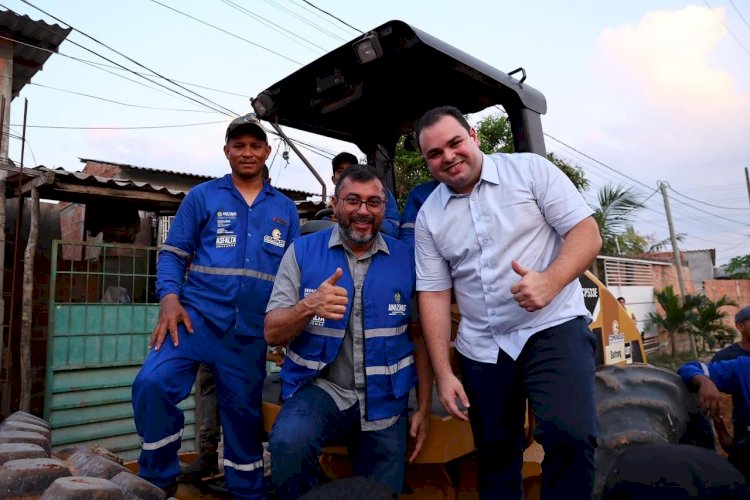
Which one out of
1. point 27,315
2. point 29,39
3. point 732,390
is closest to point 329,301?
point 732,390

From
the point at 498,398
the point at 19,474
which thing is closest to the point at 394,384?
the point at 498,398

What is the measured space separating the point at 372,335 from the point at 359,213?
0.54 meters

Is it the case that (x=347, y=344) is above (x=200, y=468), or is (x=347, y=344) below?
above

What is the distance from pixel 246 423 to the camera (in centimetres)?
290

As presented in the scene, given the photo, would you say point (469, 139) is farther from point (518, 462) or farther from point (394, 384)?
point (518, 462)

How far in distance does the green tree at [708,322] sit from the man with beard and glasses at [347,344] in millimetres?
17642

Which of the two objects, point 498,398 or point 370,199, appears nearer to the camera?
Answer: point 498,398

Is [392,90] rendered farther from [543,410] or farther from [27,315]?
[27,315]

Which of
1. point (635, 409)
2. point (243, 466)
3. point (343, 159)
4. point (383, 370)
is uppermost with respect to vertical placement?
point (343, 159)

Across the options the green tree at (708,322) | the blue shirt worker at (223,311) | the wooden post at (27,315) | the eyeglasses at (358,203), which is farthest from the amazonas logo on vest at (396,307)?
the green tree at (708,322)

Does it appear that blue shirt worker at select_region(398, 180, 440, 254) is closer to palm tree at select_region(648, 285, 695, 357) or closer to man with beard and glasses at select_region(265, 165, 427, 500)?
man with beard and glasses at select_region(265, 165, 427, 500)

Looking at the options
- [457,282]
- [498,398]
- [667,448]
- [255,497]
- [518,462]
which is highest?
[457,282]

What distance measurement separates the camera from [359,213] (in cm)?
256

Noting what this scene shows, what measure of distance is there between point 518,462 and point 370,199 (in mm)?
1258
